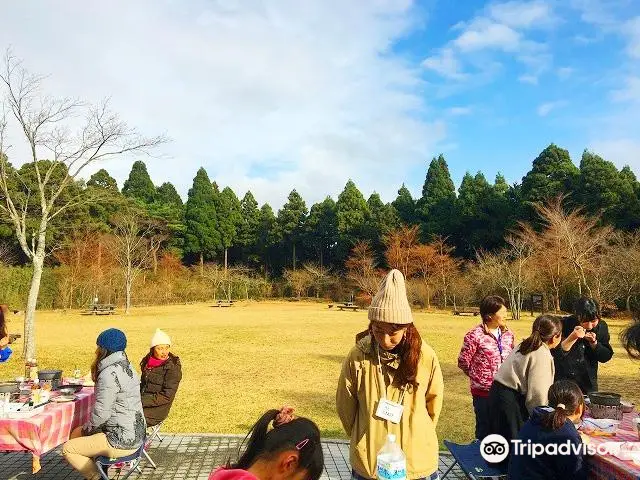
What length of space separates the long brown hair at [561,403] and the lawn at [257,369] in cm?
310

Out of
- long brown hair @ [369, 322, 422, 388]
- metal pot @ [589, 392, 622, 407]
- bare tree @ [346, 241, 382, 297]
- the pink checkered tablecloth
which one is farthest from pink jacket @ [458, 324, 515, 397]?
bare tree @ [346, 241, 382, 297]

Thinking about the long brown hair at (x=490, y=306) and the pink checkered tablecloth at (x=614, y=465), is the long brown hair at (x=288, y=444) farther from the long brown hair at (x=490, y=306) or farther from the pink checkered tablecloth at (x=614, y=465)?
the long brown hair at (x=490, y=306)

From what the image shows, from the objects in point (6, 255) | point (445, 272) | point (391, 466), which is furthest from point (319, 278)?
point (391, 466)

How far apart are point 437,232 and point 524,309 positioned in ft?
31.5

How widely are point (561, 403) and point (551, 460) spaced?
0.33 meters

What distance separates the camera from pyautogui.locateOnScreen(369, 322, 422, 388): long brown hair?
239cm

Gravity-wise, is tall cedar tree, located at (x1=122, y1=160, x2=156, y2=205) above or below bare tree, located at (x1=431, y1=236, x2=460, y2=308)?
above

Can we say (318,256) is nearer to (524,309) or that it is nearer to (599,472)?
(524,309)

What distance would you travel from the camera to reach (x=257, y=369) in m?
10.1

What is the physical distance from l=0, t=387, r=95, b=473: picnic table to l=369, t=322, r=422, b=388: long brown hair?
2.86 metres

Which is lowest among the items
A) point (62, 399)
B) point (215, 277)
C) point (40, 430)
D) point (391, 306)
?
point (40, 430)

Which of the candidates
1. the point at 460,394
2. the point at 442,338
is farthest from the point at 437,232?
the point at 460,394

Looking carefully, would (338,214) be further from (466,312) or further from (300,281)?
(466,312)

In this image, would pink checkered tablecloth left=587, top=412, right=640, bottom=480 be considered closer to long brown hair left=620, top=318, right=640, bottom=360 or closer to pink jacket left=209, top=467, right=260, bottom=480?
long brown hair left=620, top=318, right=640, bottom=360
